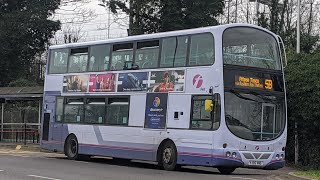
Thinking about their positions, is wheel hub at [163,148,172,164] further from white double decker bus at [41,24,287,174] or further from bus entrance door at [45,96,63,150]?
bus entrance door at [45,96,63,150]

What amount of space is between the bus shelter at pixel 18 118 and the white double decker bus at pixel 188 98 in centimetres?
956

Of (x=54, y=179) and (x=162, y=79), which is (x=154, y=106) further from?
(x=54, y=179)


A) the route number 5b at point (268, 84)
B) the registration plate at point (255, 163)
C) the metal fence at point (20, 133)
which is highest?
the route number 5b at point (268, 84)

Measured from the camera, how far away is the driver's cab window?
54.4 ft

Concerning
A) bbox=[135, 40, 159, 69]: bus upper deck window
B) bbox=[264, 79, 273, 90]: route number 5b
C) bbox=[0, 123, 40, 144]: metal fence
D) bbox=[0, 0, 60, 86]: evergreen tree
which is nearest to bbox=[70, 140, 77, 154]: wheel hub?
bbox=[135, 40, 159, 69]: bus upper deck window

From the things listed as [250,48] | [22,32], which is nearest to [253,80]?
[250,48]

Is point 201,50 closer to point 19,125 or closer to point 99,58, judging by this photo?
point 99,58

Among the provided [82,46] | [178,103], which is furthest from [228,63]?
[82,46]

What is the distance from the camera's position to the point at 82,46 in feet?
72.7

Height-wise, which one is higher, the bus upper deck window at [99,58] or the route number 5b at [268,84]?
the bus upper deck window at [99,58]

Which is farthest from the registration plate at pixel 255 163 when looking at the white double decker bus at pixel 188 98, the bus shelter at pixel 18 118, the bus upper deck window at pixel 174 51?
the bus shelter at pixel 18 118

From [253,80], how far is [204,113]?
1929 millimetres

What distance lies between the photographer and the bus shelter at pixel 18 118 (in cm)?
3034

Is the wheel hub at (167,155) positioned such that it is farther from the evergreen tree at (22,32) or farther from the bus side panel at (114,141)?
the evergreen tree at (22,32)
